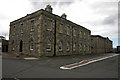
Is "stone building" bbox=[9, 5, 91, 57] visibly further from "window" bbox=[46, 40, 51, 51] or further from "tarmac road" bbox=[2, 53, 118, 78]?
"tarmac road" bbox=[2, 53, 118, 78]

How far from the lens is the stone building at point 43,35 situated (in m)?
18.2

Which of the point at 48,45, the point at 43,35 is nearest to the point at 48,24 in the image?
the point at 43,35

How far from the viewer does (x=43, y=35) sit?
18000mm

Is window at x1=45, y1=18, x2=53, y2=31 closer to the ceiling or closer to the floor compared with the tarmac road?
closer to the ceiling

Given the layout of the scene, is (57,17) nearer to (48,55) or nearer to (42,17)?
(42,17)

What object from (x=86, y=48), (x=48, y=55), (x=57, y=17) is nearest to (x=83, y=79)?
(x=48, y=55)

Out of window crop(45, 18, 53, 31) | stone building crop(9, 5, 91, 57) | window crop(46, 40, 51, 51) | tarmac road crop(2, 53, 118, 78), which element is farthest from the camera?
window crop(45, 18, 53, 31)

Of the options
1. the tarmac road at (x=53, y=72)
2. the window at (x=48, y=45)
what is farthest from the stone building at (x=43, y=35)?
the tarmac road at (x=53, y=72)

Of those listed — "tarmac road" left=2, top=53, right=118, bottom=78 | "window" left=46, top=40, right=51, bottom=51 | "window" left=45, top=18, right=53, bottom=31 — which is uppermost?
"window" left=45, top=18, right=53, bottom=31

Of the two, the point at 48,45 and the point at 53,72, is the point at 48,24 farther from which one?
the point at 53,72

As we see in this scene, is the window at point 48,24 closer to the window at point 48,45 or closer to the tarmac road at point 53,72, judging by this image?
the window at point 48,45

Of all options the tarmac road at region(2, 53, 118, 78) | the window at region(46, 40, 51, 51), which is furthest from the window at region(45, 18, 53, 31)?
the tarmac road at region(2, 53, 118, 78)

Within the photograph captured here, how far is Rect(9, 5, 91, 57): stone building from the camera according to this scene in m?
18.2

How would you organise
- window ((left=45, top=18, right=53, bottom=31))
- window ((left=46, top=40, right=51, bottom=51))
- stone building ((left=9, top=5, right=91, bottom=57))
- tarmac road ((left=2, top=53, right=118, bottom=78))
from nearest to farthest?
tarmac road ((left=2, top=53, right=118, bottom=78))
stone building ((left=9, top=5, right=91, bottom=57))
window ((left=46, top=40, right=51, bottom=51))
window ((left=45, top=18, right=53, bottom=31))
